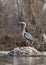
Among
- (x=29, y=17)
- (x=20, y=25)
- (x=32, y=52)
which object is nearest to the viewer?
(x=32, y=52)

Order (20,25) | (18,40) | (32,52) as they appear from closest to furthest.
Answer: (32,52)
(18,40)
(20,25)

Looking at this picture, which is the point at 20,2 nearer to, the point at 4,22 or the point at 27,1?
the point at 27,1

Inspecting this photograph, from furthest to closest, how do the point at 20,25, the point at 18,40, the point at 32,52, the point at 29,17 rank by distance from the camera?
1. the point at 29,17
2. the point at 20,25
3. the point at 18,40
4. the point at 32,52

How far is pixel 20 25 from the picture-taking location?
14.3m

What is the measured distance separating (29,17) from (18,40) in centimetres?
256

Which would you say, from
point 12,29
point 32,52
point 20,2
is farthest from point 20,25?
point 32,52

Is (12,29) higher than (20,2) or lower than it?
lower

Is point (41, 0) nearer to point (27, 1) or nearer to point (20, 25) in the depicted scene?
point (27, 1)

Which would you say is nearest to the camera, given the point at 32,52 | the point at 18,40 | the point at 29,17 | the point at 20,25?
the point at 32,52

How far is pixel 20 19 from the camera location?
1517 centimetres

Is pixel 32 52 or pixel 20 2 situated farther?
pixel 20 2

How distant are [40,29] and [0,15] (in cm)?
225

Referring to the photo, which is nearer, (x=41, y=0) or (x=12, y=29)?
(x=12, y=29)

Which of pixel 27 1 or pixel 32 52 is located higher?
pixel 27 1
